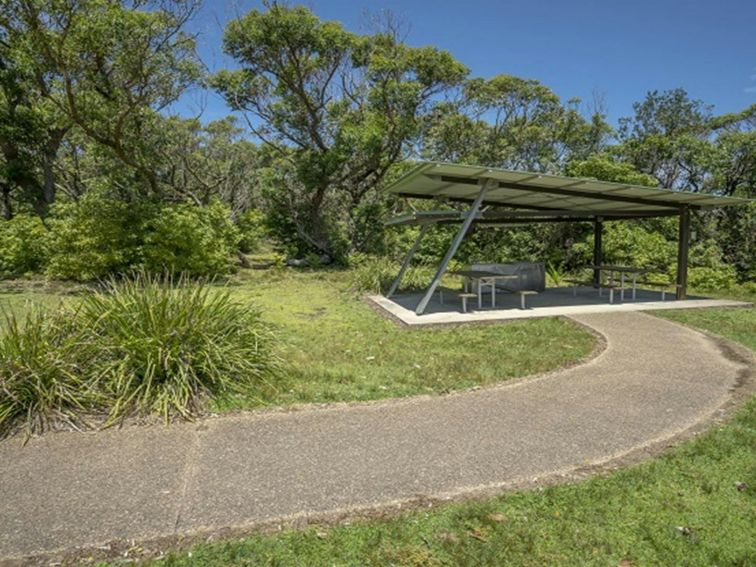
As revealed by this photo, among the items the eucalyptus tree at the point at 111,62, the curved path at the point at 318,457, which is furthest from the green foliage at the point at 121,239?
the curved path at the point at 318,457

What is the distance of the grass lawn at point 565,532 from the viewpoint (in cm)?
211

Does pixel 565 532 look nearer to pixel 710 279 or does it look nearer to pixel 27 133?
pixel 710 279

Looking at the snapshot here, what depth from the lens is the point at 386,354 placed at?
577 centimetres

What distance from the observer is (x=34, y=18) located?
984cm

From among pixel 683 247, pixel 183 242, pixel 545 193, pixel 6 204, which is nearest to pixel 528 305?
pixel 545 193

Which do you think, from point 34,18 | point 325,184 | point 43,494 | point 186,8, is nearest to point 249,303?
point 43,494

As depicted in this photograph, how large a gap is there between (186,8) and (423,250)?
32.8ft

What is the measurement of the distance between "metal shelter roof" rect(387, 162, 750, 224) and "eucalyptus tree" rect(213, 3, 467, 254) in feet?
24.5

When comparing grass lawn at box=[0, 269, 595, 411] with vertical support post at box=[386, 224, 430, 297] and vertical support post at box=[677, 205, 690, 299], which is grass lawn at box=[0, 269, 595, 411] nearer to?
vertical support post at box=[386, 224, 430, 297]

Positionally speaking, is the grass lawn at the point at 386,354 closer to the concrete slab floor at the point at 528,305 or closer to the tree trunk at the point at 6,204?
the concrete slab floor at the point at 528,305

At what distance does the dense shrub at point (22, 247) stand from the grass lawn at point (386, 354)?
442 centimetres

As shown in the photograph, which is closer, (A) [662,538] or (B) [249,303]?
(A) [662,538]

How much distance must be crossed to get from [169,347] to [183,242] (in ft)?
31.1

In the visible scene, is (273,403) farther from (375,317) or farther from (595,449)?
(375,317)
